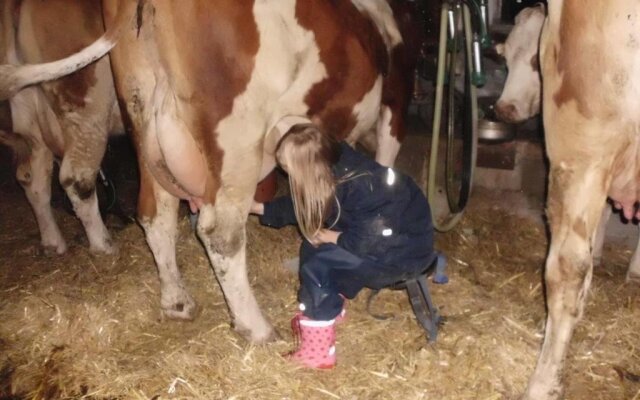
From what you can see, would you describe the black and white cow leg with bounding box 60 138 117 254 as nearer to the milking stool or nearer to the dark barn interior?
the dark barn interior

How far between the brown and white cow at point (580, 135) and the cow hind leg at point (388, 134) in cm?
153

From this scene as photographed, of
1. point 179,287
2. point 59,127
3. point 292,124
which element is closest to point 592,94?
point 292,124

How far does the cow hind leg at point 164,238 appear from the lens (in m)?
3.12

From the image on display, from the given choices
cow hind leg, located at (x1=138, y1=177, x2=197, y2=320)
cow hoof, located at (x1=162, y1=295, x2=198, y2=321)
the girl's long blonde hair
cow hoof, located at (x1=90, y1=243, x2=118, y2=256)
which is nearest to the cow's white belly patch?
the girl's long blonde hair

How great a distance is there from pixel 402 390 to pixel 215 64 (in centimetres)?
161

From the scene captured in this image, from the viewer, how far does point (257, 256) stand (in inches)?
153

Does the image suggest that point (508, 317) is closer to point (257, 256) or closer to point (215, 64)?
point (257, 256)

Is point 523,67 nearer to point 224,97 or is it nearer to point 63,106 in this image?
point 224,97

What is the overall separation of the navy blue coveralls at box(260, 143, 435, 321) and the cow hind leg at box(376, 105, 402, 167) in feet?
3.58

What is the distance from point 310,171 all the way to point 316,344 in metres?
0.80

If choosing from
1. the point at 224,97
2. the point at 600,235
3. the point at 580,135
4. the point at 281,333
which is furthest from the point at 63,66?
the point at 600,235

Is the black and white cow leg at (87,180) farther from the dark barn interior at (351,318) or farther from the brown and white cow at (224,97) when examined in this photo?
the brown and white cow at (224,97)

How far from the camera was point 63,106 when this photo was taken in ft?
11.6

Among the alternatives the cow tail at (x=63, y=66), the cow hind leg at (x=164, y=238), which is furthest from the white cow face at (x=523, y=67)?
the cow tail at (x=63, y=66)
